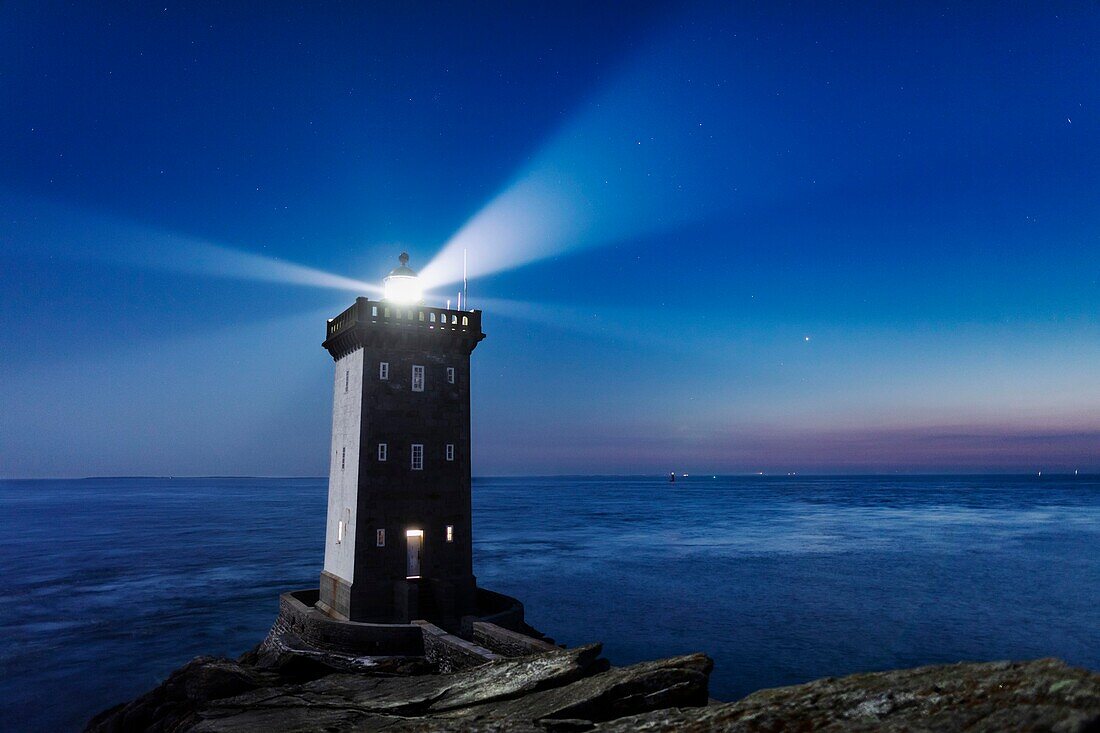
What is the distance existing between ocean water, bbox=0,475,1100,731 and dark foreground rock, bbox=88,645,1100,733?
16789 millimetres

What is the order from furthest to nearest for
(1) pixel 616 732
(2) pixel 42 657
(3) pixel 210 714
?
(2) pixel 42 657
(3) pixel 210 714
(1) pixel 616 732

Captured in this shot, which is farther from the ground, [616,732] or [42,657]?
[616,732]

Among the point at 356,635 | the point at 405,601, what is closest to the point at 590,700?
the point at 356,635

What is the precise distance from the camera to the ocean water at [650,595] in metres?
36.2

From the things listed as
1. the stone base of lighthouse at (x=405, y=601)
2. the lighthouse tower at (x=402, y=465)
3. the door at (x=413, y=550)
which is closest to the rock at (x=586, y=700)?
the stone base of lighthouse at (x=405, y=601)

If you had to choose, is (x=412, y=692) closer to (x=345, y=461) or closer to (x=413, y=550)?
(x=413, y=550)

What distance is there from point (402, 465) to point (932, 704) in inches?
882

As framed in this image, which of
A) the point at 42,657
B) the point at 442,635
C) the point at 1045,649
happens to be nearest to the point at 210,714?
the point at 442,635

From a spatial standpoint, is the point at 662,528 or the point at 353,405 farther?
the point at 662,528

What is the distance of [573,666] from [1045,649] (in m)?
39.3

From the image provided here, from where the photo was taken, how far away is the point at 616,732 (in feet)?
27.0

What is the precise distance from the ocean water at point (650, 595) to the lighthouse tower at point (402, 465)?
45.5 feet

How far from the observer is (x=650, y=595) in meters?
53.6

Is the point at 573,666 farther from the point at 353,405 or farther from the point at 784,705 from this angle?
the point at 353,405
